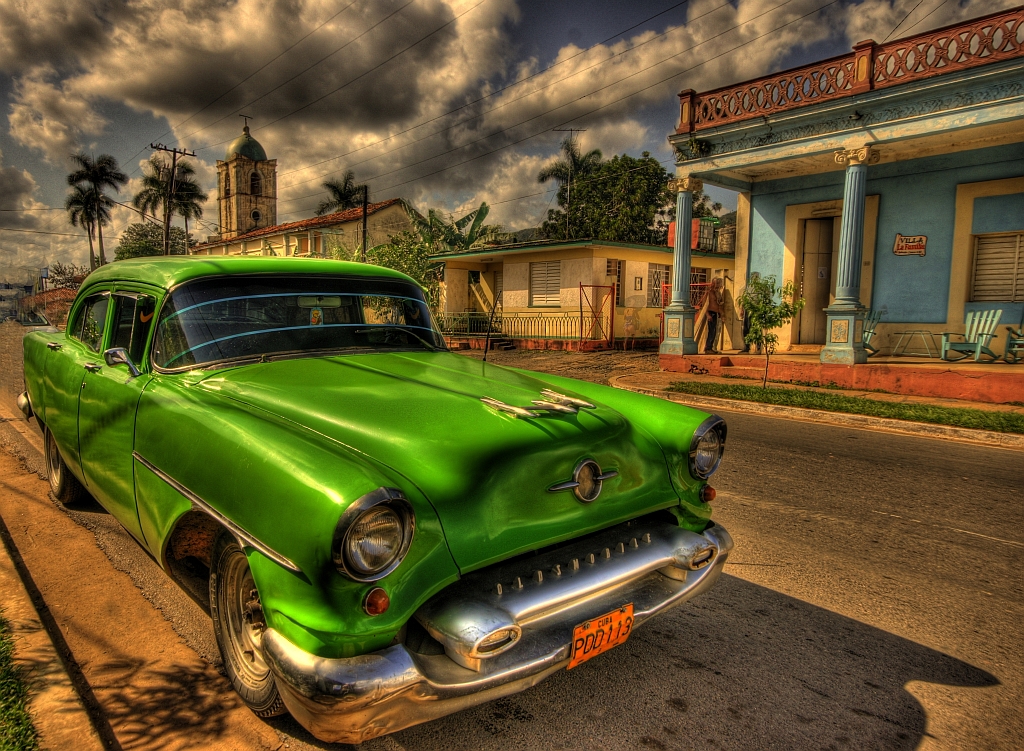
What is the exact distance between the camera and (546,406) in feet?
8.26

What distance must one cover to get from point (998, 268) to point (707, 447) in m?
12.3

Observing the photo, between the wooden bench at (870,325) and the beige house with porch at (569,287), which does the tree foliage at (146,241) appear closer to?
the beige house with porch at (569,287)

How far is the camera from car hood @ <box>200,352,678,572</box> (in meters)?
2.06

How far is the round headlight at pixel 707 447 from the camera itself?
2.80 m

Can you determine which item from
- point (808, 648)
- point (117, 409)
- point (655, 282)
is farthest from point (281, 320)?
point (655, 282)

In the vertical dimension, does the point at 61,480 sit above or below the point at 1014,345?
below

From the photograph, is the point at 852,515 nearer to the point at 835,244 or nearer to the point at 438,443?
the point at 438,443

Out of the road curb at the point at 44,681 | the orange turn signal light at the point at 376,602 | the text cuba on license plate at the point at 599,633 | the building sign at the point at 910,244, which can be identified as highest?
the building sign at the point at 910,244

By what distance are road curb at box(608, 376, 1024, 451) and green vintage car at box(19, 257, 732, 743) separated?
12.5 ft

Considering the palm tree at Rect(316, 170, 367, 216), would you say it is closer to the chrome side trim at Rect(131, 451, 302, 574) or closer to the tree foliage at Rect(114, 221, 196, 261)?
the tree foliage at Rect(114, 221, 196, 261)

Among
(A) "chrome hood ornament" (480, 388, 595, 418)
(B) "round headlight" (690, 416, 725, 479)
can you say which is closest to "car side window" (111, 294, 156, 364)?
(A) "chrome hood ornament" (480, 388, 595, 418)

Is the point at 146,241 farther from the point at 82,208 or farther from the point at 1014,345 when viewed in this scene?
the point at 1014,345

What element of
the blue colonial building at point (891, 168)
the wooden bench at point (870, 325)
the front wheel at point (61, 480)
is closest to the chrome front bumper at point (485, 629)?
the front wheel at point (61, 480)

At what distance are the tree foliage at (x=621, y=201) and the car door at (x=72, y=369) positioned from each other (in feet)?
116
